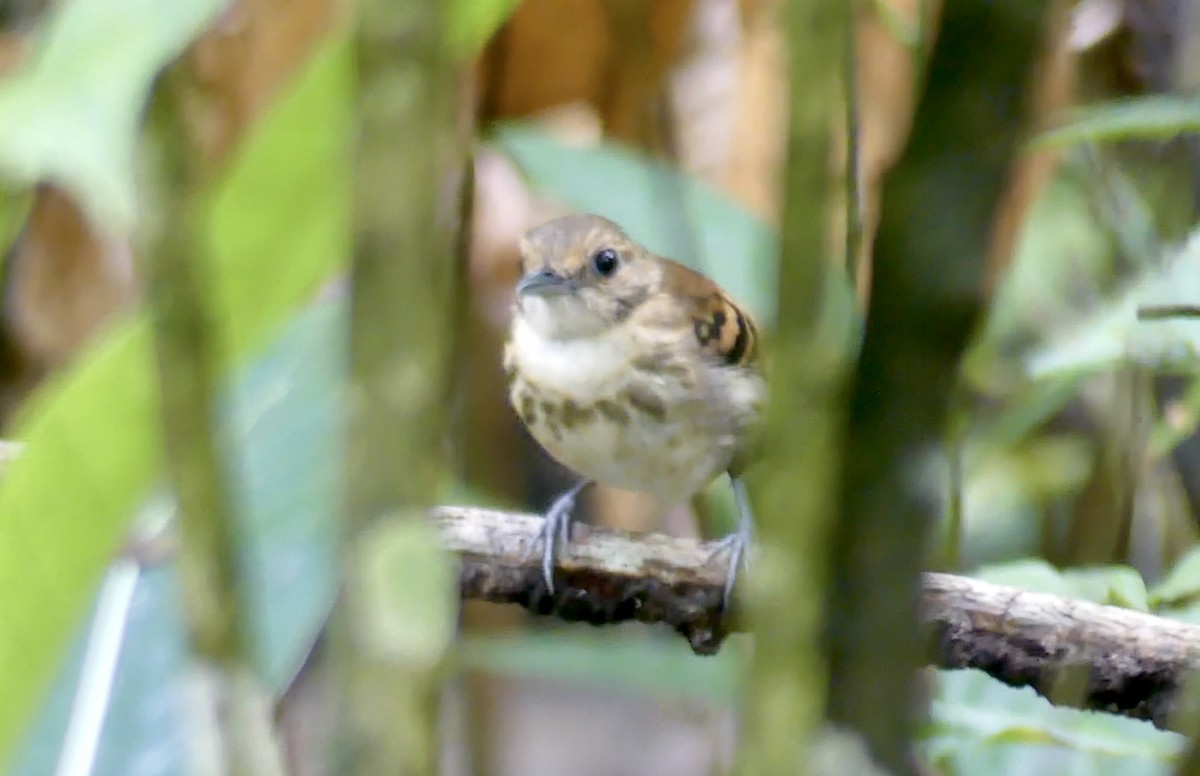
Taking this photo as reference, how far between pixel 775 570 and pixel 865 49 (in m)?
1.63

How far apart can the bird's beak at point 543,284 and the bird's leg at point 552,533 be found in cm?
29

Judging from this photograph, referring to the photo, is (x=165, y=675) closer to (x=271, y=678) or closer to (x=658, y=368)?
(x=271, y=678)

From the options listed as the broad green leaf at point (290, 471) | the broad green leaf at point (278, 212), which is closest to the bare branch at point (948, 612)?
the broad green leaf at point (290, 471)

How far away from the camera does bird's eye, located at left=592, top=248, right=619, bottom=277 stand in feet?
5.99

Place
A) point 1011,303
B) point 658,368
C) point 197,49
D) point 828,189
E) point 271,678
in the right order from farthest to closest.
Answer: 1. point 1011,303
2. point 197,49
3. point 658,368
4. point 271,678
5. point 828,189

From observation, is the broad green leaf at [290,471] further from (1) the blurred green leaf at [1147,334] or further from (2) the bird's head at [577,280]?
(1) the blurred green leaf at [1147,334]

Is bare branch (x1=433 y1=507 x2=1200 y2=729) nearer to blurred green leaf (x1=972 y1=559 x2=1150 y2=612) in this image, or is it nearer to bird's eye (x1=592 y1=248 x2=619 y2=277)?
blurred green leaf (x1=972 y1=559 x2=1150 y2=612)

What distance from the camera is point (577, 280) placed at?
70.9 inches

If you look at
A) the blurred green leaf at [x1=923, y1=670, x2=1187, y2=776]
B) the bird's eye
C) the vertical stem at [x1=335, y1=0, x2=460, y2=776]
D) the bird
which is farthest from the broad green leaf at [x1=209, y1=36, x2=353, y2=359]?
the vertical stem at [x1=335, y1=0, x2=460, y2=776]

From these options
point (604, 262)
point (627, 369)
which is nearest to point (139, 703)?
point (627, 369)

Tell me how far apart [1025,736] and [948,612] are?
119mm

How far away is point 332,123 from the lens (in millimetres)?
1212

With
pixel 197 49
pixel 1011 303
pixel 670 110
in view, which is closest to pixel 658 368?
pixel 670 110

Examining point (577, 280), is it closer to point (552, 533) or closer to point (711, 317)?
point (711, 317)
